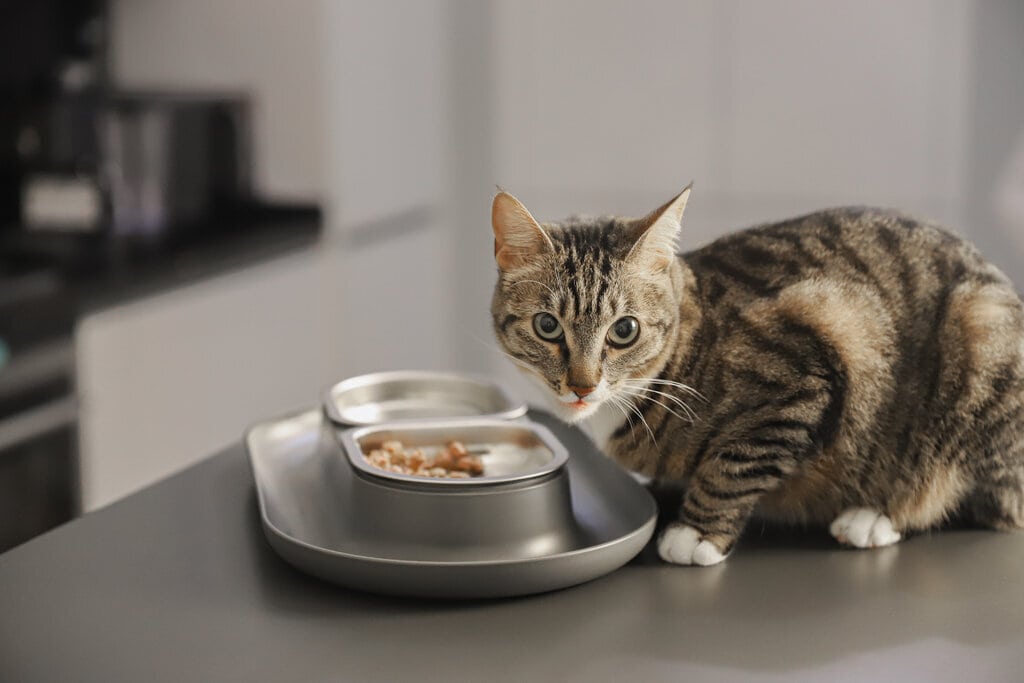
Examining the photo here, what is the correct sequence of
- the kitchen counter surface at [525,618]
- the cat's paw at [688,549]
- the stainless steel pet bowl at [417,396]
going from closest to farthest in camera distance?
the kitchen counter surface at [525,618] < the cat's paw at [688,549] < the stainless steel pet bowl at [417,396]

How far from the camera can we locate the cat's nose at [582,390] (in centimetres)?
129

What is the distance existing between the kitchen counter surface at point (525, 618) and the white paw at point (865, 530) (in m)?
0.02

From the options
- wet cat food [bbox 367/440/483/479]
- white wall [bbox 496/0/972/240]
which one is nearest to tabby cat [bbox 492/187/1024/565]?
wet cat food [bbox 367/440/483/479]

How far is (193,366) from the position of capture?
2834 millimetres

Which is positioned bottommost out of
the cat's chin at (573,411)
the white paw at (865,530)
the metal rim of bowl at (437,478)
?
the white paw at (865,530)

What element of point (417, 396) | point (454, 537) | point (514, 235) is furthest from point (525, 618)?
point (417, 396)

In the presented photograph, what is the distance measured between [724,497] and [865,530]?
0.16 metres

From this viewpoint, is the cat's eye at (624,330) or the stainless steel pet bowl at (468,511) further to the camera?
the cat's eye at (624,330)

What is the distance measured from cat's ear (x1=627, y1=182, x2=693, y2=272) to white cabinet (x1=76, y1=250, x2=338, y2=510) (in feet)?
5.42

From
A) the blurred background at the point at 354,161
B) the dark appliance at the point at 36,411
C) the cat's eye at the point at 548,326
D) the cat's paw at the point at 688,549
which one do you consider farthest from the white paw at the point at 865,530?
the dark appliance at the point at 36,411

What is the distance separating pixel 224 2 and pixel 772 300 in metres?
2.44

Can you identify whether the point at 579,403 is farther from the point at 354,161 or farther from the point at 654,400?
the point at 354,161

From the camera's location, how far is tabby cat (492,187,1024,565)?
4.18 ft

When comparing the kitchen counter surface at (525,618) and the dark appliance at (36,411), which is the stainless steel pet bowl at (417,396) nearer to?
the kitchen counter surface at (525,618)
